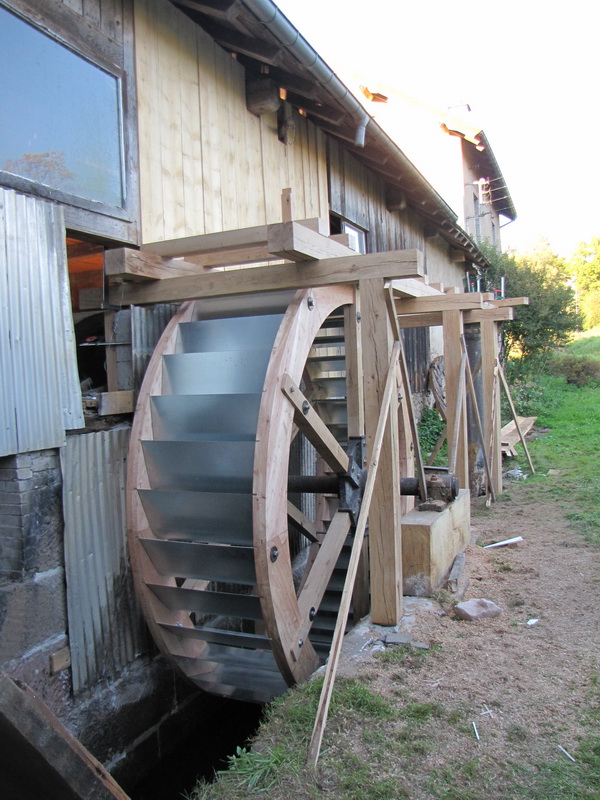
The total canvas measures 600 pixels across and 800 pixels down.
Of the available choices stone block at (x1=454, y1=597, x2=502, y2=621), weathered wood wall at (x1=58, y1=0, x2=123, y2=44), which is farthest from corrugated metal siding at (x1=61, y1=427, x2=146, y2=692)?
weathered wood wall at (x1=58, y1=0, x2=123, y2=44)

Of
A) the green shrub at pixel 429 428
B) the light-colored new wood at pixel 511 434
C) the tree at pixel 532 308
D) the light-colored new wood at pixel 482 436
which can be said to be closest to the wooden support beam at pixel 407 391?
the light-colored new wood at pixel 482 436

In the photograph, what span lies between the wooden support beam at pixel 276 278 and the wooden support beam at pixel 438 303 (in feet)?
8.17

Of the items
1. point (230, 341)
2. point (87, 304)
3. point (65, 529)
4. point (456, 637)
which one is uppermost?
point (87, 304)

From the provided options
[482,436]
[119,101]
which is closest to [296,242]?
[119,101]

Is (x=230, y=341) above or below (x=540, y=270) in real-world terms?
below

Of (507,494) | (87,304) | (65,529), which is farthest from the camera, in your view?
(507,494)

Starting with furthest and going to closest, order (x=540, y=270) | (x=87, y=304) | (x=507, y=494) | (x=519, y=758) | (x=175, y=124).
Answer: (x=540, y=270), (x=507, y=494), (x=175, y=124), (x=87, y=304), (x=519, y=758)

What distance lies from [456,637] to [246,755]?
1.53 m

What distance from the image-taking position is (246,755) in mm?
2537

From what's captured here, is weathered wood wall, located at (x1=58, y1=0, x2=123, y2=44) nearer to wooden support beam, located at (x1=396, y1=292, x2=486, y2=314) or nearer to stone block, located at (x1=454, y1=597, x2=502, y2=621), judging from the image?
wooden support beam, located at (x1=396, y1=292, x2=486, y2=314)

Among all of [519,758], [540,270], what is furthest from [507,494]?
[540,270]

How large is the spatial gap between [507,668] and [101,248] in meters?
3.29

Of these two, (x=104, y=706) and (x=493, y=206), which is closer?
(x=104, y=706)

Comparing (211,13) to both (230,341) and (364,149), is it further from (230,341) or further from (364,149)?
(364,149)
